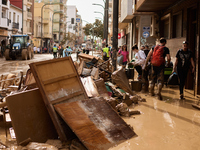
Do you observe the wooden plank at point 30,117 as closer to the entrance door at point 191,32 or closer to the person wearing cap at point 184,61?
the person wearing cap at point 184,61

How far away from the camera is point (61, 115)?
174 inches

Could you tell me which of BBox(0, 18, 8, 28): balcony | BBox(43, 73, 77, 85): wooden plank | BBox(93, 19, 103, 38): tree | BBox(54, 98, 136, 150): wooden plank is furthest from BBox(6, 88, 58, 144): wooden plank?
BBox(93, 19, 103, 38): tree

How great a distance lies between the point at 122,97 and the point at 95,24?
6159cm

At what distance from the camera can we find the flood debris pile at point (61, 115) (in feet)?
14.1

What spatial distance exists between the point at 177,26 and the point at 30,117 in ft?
29.7

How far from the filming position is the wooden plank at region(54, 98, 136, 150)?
4.22m

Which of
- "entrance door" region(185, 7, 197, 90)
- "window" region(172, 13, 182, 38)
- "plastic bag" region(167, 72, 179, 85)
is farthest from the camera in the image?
"window" region(172, 13, 182, 38)

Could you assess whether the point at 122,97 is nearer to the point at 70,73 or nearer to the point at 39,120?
the point at 70,73

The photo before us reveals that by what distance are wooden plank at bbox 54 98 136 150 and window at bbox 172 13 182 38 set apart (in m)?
7.47

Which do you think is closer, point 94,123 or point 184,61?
point 94,123

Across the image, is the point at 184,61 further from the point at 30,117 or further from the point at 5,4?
the point at 5,4

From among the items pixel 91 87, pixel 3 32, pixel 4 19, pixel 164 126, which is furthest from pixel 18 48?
pixel 164 126

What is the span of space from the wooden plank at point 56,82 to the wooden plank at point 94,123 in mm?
216

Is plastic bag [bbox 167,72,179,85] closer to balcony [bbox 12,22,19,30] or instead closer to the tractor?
the tractor
